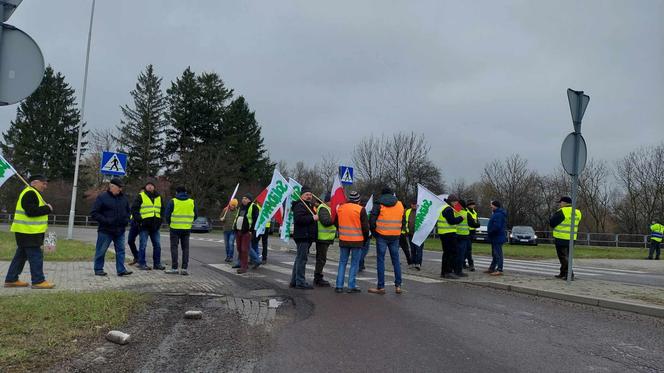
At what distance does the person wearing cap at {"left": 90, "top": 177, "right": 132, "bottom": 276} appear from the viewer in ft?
30.5

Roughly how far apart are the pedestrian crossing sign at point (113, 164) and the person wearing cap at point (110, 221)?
6376 millimetres

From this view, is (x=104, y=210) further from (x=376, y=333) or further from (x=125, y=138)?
(x=125, y=138)

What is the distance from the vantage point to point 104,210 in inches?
367

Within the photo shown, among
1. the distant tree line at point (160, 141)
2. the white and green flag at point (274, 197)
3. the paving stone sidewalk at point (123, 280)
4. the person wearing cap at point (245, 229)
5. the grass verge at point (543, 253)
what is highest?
the distant tree line at point (160, 141)

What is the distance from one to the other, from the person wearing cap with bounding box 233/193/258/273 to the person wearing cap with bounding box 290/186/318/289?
2.24 m

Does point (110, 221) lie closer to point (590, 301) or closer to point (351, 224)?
point (351, 224)

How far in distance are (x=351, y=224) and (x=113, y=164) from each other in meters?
9.84

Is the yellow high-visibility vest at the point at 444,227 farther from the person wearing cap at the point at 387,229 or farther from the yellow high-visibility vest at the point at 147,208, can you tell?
the yellow high-visibility vest at the point at 147,208

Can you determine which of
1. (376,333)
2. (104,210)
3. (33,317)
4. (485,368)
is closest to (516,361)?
(485,368)

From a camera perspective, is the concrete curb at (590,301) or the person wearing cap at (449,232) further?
the person wearing cap at (449,232)

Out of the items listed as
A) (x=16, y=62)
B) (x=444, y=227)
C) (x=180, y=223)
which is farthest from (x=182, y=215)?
(x=16, y=62)

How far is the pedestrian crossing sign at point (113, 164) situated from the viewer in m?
15.5

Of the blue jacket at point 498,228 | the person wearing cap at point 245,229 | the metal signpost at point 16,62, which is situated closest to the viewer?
the metal signpost at point 16,62

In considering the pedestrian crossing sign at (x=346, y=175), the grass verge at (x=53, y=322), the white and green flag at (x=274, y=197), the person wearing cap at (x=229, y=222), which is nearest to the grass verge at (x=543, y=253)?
the pedestrian crossing sign at (x=346, y=175)
